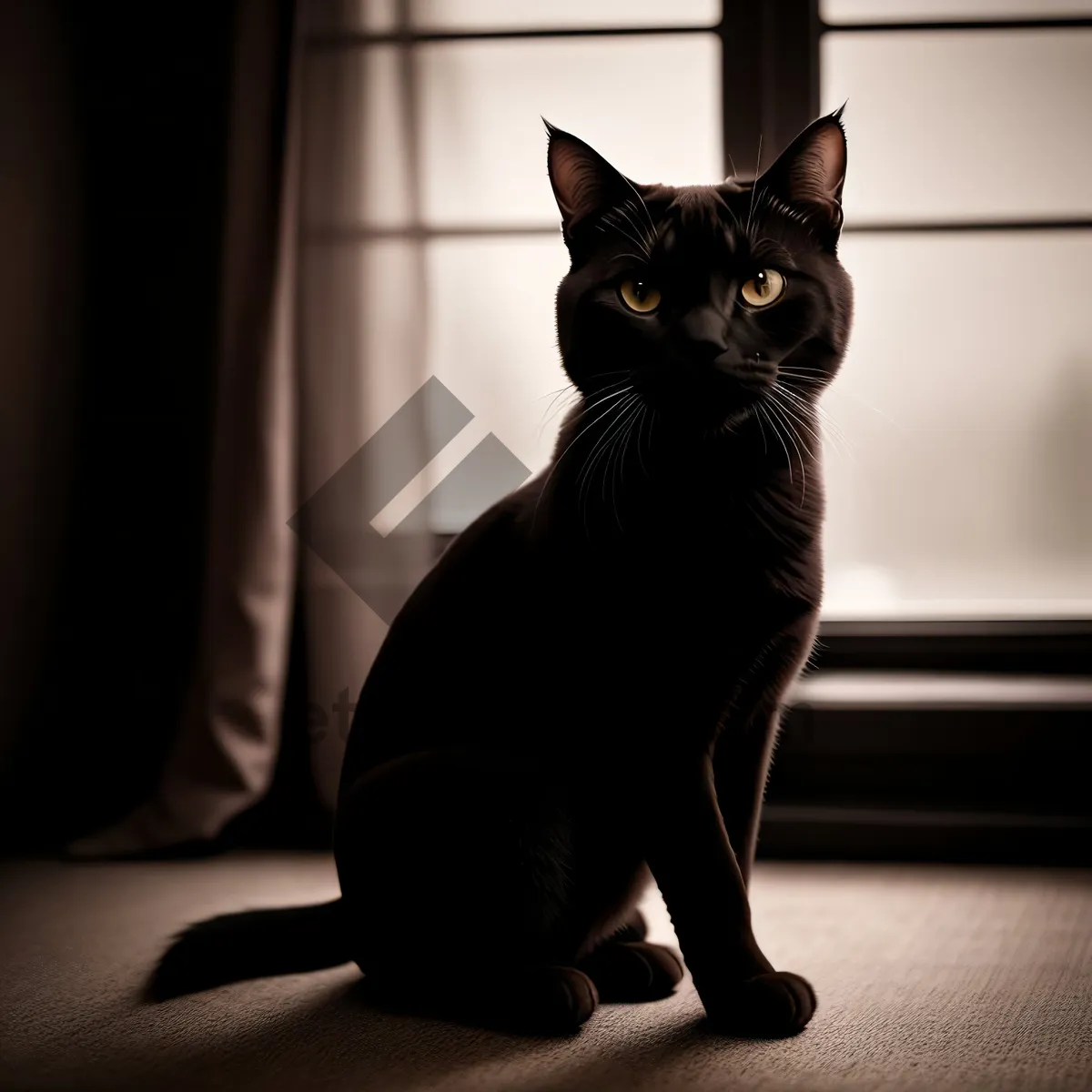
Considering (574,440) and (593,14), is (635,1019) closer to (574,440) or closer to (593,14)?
(574,440)

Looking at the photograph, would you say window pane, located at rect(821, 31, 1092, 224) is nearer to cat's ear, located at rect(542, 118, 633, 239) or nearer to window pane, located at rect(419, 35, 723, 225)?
window pane, located at rect(419, 35, 723, 225)

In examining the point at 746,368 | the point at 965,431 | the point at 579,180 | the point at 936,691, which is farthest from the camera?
the point at 965,431

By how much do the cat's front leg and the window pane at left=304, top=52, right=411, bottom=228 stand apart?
1034mm

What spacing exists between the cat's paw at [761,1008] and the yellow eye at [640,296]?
1.82ft

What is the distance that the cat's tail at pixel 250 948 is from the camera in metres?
0.93

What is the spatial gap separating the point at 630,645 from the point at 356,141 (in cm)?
103

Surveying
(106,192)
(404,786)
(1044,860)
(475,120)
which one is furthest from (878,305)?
(106,192)

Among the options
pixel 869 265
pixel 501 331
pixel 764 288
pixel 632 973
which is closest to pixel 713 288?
pixel 764 288

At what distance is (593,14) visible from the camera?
165 cm

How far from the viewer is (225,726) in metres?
1.51

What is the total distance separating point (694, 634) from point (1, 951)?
821 mm

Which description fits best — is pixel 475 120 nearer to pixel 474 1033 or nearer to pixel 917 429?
pixel 917 429

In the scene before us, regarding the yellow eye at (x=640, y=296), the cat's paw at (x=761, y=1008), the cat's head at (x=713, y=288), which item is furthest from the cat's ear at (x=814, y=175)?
the cat's paw at (x=761, y=1008)

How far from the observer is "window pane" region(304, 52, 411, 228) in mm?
1541
